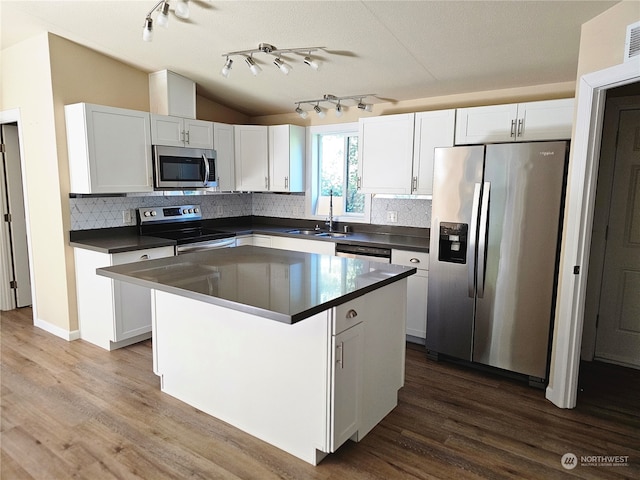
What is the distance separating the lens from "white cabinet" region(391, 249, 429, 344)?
11.7 feet

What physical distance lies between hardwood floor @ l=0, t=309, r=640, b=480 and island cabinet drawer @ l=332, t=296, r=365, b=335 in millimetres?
719

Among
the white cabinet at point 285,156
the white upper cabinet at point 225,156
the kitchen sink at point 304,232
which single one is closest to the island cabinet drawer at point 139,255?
the white upper cabinet at point 225,156

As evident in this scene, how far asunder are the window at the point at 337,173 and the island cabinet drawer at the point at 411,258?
0.97 metres

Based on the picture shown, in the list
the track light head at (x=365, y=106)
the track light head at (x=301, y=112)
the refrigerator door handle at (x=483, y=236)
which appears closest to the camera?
the refrigerator door handle at (x=483, y=236)

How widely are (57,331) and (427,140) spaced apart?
376cm

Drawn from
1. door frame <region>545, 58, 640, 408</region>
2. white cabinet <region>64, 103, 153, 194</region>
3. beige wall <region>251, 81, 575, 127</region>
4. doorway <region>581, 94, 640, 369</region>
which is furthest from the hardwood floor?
beige wall <region>251, 81, 575, 127</region>

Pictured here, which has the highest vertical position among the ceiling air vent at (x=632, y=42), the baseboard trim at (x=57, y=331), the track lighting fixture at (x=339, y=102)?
the track lighting fixture at (x=339, y=102)

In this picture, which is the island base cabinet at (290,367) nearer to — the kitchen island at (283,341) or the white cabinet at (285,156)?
the kitchen island at (283,341)

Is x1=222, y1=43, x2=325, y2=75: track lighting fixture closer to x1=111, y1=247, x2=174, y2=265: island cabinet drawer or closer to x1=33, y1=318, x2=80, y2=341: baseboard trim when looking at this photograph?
x1=111, y1=247, x2=174, y2=265: island cabinet drawer

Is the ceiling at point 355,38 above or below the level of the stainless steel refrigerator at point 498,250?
above

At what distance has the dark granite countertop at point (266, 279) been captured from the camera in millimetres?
1838

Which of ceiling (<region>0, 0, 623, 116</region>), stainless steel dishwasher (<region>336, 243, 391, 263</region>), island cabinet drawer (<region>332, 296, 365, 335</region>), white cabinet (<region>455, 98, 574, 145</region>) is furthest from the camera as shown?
stainless steel dishwasher (<region>336, 243, 391, 263</region>)

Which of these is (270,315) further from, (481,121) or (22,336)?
(22,336)

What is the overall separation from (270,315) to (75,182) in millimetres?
2737
